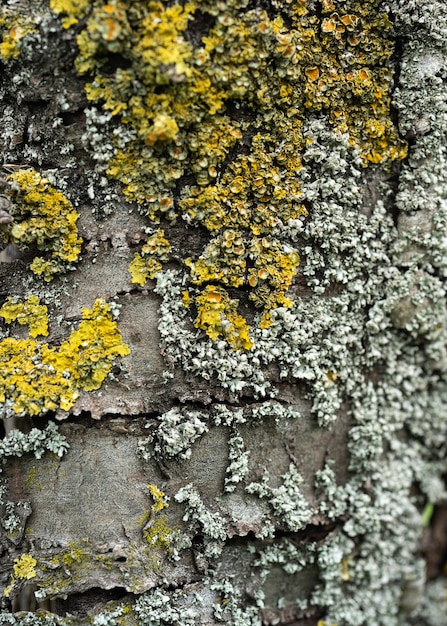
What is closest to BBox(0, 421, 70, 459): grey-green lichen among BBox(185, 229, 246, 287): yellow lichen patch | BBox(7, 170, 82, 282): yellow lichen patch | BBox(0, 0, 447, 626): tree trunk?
BBox(0, 0, 447, 626): tree trunk

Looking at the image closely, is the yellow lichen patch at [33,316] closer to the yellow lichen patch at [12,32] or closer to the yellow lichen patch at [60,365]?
the yellow lichen patch at [60,365]

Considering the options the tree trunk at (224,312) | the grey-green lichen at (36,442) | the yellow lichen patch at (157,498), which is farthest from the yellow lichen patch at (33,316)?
the yellow lichen patch at (157,498)

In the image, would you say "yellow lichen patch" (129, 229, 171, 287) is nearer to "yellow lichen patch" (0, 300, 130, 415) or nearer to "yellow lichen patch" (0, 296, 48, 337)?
"yellow lichen patch" (0, 300, 130, 415)

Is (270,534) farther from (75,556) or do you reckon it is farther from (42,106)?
(42,106)

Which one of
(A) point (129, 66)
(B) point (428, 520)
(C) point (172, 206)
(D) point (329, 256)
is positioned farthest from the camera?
(B) point (428, 520)

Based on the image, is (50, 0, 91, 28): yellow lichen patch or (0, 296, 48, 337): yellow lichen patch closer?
(50, 0, 91, 28): yellow lichen patch

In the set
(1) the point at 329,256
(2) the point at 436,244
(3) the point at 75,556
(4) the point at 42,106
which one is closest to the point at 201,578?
(3) the point at 75,556

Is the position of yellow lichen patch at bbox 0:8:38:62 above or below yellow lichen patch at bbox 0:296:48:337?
above
